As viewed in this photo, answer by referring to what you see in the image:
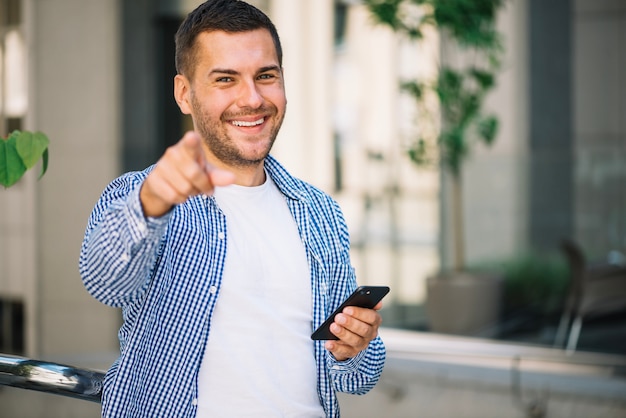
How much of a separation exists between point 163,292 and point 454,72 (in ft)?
18.6

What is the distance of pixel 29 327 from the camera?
26.2 ft

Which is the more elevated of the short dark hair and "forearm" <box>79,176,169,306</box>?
the short dark hair

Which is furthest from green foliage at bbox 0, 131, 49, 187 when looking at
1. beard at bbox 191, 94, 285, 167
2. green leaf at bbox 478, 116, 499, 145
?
green leaf at bbox 478, 116, 499, 145

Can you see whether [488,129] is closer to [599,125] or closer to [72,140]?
[599,125]

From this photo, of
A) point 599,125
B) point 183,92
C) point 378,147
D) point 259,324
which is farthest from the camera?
point 599,125

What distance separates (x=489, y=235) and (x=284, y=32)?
2604 mm

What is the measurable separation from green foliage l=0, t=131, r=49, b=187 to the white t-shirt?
42cm

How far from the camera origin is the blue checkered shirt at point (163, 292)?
160cm

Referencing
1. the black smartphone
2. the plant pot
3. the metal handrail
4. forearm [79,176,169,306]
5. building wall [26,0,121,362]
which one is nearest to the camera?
forearm [79,176,169,306]

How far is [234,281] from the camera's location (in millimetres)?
1877

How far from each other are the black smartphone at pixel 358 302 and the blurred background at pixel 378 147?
540 cm

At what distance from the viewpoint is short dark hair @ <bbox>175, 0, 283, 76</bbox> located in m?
1.93

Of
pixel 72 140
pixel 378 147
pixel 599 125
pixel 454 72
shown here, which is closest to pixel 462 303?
pixel 378 147

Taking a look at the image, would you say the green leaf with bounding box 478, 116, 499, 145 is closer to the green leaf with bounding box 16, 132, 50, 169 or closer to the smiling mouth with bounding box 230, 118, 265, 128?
the smiling mouth with bounding box 230, 118, 265, 128
